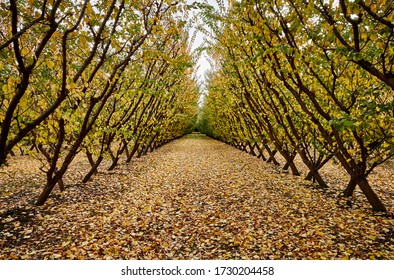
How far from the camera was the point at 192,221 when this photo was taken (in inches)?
321

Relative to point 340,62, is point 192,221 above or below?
below

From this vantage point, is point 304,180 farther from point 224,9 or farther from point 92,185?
point 92,185

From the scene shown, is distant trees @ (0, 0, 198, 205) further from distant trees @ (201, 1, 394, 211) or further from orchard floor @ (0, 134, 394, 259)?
distant trees @ (201, 1, 394, 211)

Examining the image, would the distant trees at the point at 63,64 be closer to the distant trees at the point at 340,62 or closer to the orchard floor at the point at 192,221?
the orchard floor at the point at 192,221

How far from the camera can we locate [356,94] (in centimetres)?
818

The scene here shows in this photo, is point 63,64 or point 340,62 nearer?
point 63,64

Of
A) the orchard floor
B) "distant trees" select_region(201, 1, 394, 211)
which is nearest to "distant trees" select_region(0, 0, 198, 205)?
the orchard floor

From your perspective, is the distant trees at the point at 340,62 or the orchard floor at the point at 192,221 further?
the orchard floor at the point at 192,221

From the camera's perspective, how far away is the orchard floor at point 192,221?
20.5 ft

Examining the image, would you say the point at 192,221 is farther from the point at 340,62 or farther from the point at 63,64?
the point at 340,62

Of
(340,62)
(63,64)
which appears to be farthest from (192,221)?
(340,62)

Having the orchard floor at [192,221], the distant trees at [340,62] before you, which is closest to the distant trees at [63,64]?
the orchard floor at [192,221]

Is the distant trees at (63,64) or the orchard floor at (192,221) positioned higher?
the distant trees at (63,64)

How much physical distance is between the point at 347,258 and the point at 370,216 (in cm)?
302
